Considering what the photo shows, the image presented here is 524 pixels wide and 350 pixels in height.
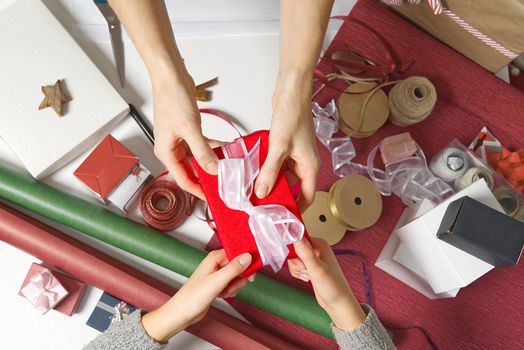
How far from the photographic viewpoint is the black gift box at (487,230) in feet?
2.26

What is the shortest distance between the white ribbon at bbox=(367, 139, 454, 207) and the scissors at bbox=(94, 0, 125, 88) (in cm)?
52

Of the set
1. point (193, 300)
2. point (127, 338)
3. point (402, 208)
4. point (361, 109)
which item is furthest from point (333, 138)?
point (127, 338)

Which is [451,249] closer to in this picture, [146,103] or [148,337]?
[148,337]

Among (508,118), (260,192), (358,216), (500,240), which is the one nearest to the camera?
(260,192)

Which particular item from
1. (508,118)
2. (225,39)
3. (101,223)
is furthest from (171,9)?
(508,118)

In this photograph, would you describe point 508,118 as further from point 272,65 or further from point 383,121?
point 272,65

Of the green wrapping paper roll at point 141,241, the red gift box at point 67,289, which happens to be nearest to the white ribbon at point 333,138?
the green wrapping paper roll at point 141,241

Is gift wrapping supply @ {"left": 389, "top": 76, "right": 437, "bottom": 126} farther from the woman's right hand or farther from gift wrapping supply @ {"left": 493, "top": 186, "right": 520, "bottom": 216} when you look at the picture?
the woman's right hand

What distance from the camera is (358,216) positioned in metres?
0.81

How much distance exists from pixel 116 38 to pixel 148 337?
570 millimetres

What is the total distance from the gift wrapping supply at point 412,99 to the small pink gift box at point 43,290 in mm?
711

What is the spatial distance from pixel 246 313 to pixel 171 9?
2.06 feet

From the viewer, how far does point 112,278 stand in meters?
0.80

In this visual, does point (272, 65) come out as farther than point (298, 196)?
Yes
